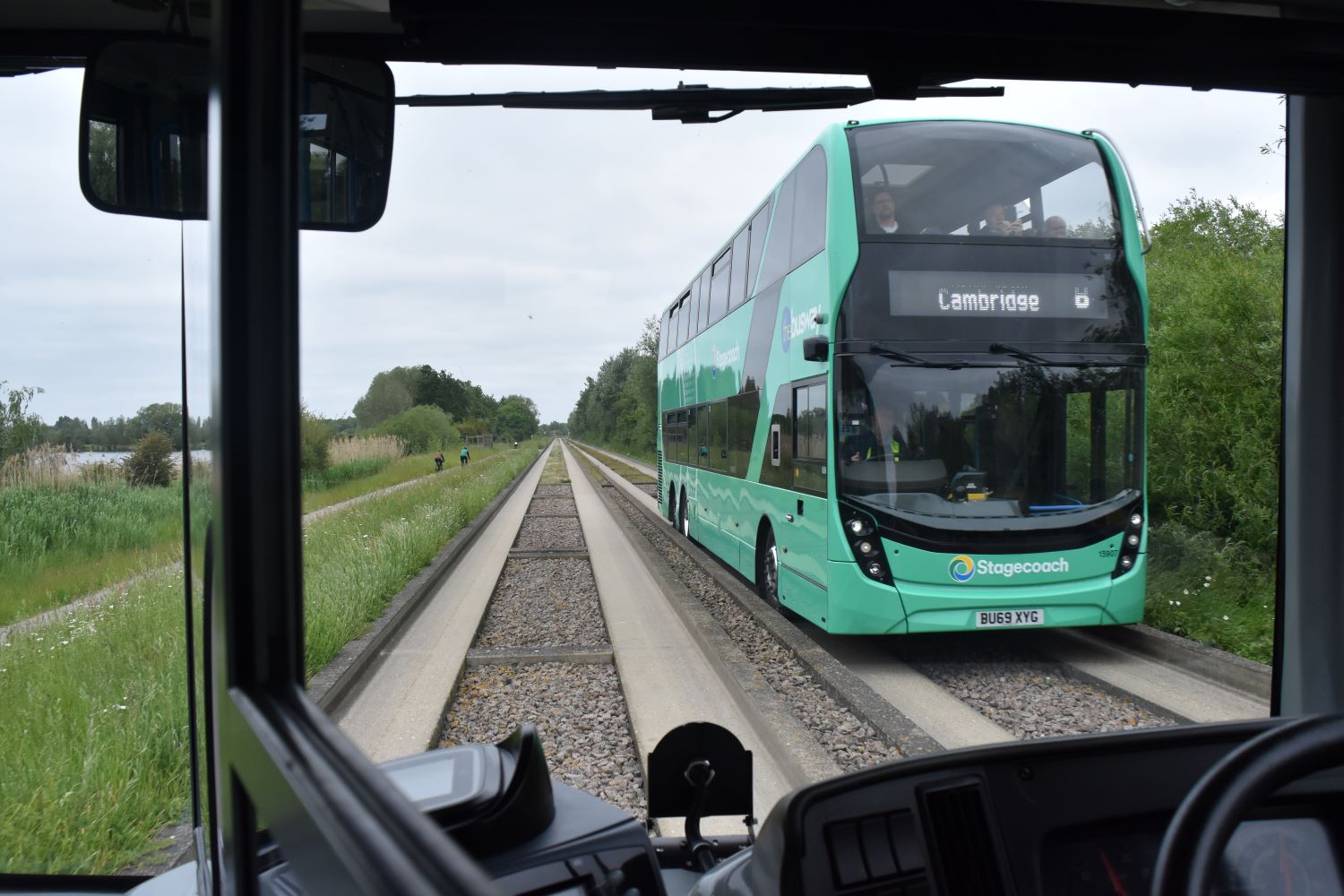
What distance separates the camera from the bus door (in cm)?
720

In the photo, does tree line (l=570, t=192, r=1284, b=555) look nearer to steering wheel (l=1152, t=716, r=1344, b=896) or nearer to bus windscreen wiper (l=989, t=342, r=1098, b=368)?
bus windscreen wiper (l=989, t=342, r=1098, b=368)

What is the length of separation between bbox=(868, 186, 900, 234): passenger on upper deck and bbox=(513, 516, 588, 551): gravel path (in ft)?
30.2

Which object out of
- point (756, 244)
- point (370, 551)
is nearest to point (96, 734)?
point (370, 551)

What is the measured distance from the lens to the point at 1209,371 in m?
7.11

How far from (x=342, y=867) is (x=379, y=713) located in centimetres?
526

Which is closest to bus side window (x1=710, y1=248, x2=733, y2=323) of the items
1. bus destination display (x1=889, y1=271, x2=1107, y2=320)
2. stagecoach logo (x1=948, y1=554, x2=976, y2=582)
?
bus destination display (x1=889, y1=271, x2=1107, y2=320)

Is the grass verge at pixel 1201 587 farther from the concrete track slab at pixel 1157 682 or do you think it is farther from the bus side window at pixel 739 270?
the bus side window at pixel 739 270

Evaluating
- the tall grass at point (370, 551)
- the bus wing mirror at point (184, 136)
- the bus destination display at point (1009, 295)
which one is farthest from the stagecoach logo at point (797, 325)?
the bus wing mirror at point (184, 136)

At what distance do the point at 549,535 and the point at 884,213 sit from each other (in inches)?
452

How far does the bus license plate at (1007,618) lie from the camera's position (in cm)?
654

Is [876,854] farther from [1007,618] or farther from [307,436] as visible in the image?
[1007,618]

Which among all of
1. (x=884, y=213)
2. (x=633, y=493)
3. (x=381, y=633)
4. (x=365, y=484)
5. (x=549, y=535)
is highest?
(x=884, y=213)

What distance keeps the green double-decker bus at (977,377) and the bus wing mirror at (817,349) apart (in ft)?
0.05

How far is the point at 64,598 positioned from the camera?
2.20m
